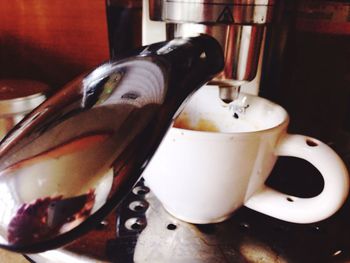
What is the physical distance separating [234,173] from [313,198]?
0.07 meters

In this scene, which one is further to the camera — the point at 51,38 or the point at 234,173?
the point at 51,38

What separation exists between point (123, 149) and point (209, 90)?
0.25 meters

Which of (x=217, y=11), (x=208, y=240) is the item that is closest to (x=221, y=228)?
(x=208, y=240)

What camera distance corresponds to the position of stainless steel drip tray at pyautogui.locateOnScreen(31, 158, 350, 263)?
0.91 feet

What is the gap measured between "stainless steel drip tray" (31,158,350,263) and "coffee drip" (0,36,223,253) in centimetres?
14

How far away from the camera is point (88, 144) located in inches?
6.0

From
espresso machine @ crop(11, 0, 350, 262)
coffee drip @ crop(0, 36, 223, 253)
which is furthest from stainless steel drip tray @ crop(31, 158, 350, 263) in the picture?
coffee drip @ crop(0, 36, 223, 253)

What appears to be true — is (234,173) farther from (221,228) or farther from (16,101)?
(16,101)

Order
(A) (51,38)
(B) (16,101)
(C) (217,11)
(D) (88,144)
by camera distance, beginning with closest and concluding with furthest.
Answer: (D) (88,144)
(C) (217,11)
(B) (16,101)
(A) (51,38)

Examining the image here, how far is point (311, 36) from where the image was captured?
0.49 meters

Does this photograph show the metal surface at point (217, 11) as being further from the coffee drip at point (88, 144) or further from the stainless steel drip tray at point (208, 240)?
the stainless steel drip tray at point (208, 240)

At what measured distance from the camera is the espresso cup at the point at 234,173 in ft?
0.89

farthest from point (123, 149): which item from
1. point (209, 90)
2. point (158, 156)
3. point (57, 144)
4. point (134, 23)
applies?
point (134, 23)

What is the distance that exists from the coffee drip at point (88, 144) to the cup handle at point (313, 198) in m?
0.13
